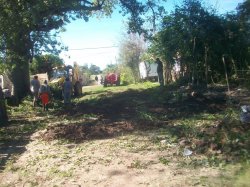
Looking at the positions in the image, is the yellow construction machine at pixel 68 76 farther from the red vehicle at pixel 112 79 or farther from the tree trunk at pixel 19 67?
the red vehicle at pixel 112 79

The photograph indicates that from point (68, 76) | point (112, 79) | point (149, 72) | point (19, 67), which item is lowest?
point (112, 79)

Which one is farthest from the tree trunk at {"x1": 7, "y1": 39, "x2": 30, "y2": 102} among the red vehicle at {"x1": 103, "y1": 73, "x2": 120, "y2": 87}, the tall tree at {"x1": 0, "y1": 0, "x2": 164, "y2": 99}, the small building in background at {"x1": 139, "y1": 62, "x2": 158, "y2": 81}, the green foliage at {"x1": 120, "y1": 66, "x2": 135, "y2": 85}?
the green foliage at {"x1": 120, "y1": 66, "x2": 135, "y2": 85}

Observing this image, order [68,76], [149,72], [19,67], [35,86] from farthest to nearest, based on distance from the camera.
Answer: [149,72] < [68,76] < [19,67] < [35,86]

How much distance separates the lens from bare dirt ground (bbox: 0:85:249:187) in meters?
7.70

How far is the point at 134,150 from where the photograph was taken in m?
9.55

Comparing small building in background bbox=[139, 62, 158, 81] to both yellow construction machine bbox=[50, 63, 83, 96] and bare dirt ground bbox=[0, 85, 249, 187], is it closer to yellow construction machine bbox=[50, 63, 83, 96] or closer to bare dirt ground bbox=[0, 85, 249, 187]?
yellow construction machine bbox=[50, 63, 83, 96]

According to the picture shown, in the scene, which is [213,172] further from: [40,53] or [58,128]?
[40,53]

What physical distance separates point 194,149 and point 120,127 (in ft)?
12.9

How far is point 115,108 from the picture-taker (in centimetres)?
1650

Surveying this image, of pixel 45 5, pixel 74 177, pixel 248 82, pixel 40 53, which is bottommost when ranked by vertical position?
pixel 74 177

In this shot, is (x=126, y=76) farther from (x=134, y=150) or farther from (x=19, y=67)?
(x=134, y=150)

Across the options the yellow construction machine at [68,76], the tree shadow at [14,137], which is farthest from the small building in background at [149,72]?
the tree shadow at [14,137]

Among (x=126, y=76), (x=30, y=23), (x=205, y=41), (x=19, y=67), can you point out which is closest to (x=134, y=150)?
(x=30, y=23)

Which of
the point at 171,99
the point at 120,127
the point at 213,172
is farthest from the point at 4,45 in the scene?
the point at 213,172
